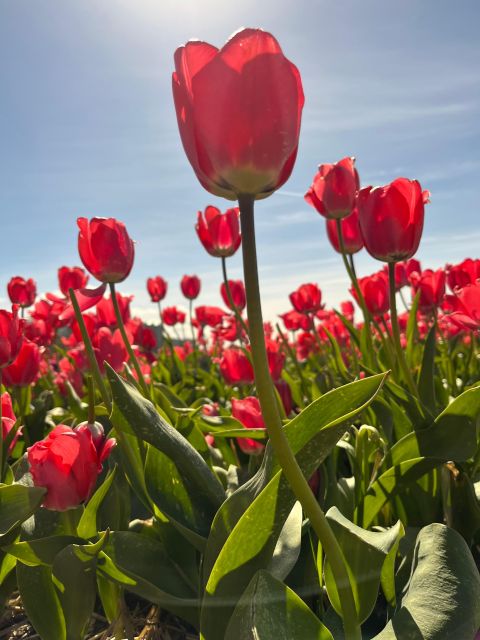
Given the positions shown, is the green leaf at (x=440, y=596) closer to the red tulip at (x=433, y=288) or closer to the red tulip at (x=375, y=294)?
the red tulip at (x=375, y=294)

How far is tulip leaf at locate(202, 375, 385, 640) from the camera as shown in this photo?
831mm

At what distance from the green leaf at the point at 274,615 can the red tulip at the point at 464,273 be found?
4.67ft

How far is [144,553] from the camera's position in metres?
1.20

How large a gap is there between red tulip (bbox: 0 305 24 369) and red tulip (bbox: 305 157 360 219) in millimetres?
1008

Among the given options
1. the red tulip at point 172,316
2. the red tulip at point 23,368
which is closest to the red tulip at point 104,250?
the red tulip at point 23,368

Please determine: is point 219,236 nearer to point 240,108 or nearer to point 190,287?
point 240,108

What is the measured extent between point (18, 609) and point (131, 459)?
713 millimetres

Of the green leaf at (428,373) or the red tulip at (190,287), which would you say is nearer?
the green leaf at (428,373)

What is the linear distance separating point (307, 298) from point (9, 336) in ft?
7.85

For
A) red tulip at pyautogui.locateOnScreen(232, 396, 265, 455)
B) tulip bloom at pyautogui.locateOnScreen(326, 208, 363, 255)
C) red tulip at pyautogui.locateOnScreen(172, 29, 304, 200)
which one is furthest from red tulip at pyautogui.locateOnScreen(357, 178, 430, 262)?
red tulip at pyautogui.locateOnScreen(172, 29, 304, 200)

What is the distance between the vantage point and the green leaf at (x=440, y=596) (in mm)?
852

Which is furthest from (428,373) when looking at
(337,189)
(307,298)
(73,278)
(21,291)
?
(21,291)

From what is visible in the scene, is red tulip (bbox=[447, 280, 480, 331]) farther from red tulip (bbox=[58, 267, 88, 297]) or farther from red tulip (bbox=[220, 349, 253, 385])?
red tulip (bbox=[58, 267, 88, 297])

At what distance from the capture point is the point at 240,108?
65cm
